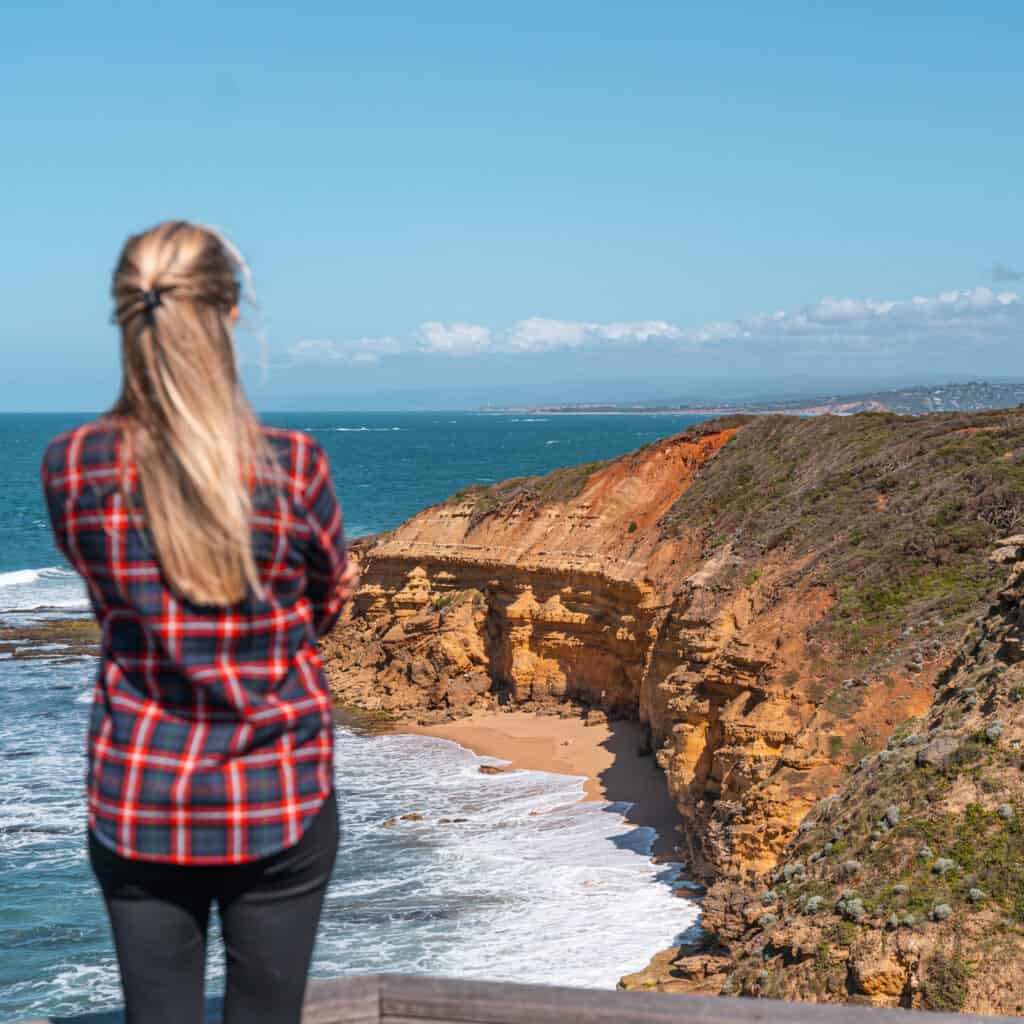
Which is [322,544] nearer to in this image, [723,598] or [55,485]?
[55,485]

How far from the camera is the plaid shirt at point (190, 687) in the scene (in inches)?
91.5

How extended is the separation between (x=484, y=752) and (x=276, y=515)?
82.3ft

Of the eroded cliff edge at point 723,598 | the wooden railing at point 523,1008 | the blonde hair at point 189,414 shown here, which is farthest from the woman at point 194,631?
the eroded cliff edge at point 723,598

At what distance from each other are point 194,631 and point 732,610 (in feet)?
62.2

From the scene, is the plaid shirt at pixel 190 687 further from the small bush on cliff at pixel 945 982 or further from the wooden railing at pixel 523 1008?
the small bush on cliff at pixel 945 982

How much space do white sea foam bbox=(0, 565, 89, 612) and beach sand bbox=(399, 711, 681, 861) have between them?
2366cm

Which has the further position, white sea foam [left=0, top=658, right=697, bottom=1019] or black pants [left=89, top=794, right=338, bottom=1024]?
white sea foam [left=0, top=658, right=697, bottom=1019]

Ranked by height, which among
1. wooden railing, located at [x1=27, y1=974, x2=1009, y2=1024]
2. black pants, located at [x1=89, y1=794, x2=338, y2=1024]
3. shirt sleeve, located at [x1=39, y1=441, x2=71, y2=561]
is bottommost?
wooden railing, located at [x1=27, y1=974, x2=1009, y2=1024]

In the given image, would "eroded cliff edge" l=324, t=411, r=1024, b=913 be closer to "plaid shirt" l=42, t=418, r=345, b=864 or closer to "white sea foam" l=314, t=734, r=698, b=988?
"white sea foam" l=314, t=734, r=698, b=988

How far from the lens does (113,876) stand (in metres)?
2.40

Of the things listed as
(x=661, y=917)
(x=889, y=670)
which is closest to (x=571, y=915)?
(x=661, y=917)

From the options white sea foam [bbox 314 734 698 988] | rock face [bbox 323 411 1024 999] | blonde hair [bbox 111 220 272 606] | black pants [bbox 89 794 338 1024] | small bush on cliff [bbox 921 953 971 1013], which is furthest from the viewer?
rock face [bbox 323 411 1024 999]

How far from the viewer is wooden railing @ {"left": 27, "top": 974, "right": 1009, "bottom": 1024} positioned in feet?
9.69

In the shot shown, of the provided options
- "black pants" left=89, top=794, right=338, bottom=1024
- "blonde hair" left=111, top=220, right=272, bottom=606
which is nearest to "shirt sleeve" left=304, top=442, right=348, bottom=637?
"blonde hair" left=111, top=220, right=272, bottom=606
